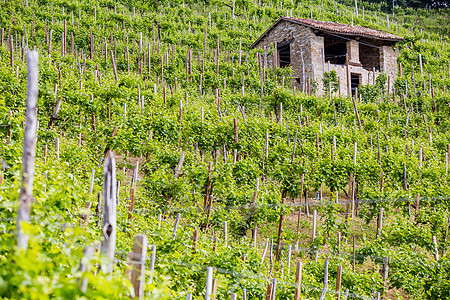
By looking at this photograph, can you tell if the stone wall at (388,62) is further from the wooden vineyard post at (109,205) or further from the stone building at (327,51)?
the wooden vineyard post at (109,205)

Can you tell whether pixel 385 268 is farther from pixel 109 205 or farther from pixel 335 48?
pixel 335 48

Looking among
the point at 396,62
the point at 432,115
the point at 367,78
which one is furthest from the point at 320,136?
the point at 396,62

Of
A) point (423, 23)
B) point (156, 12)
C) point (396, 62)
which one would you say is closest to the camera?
point (396, 62)

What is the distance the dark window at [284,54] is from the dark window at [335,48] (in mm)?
2417

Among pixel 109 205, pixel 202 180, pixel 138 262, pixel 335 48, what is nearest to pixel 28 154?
pixel 109 205

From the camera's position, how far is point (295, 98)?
19250 millimetres

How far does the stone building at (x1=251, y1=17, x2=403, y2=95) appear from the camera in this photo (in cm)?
2267

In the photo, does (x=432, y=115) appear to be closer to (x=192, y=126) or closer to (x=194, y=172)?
(x=192, y=126)

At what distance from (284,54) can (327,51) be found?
2995 millimetres

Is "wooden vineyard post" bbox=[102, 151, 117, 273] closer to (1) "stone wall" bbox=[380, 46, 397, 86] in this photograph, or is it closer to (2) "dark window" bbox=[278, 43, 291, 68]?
(2) "dark window" bbox=[278, 43, 291, 68]

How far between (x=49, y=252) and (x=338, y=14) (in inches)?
1571

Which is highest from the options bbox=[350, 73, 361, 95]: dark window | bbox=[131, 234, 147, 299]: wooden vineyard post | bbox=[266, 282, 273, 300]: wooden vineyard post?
bbox=[350, 73, 361, 95]: dark window

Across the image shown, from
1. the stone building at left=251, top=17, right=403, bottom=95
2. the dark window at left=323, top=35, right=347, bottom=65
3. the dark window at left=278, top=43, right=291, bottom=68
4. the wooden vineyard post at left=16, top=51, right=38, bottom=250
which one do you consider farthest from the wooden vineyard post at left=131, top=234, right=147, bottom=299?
the dark window at left=278, top=43, right=291, bottom=68

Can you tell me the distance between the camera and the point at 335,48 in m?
26.2
